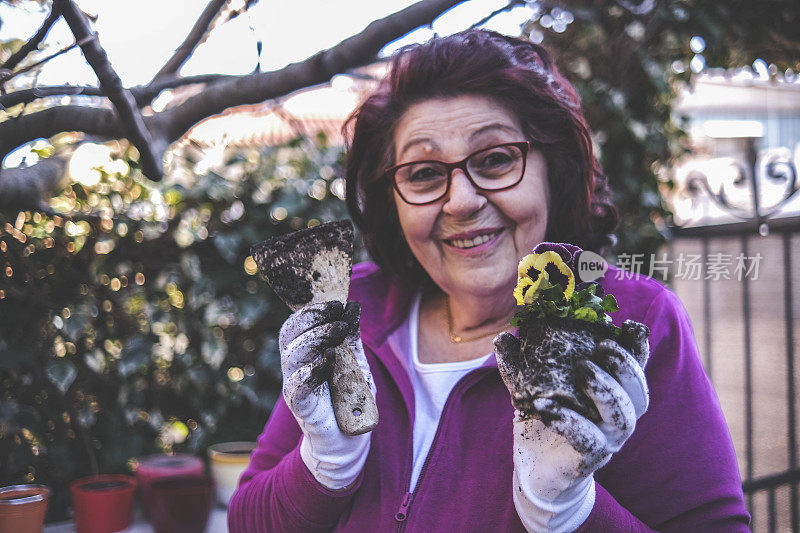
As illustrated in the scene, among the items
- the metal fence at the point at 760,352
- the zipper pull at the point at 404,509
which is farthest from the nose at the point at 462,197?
the metal fence at the point at 760,352

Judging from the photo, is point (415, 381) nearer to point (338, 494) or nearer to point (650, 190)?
point (338, 494)

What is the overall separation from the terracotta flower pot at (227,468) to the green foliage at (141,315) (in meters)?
0.22

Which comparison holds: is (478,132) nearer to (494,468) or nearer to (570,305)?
(570,305)

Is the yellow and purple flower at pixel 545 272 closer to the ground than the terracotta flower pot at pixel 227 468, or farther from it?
farther from it

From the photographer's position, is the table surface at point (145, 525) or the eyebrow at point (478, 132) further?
the table surface at point (145, 525)

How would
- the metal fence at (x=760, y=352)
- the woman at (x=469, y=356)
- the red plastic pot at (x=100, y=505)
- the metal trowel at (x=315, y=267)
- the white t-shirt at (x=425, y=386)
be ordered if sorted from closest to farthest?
the woman at (x=469, y=356)
the metal trowel at (x=315, y=267)
the white t-shirt at (x=425, y=386)
the red plastic pot at (x=100, y=505)
the metal fence at (x=760, y=352)

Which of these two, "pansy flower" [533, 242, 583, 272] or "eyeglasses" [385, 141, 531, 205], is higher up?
"eyeglasses" [385, 141, 531, 205]

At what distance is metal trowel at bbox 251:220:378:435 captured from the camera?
1.27 m

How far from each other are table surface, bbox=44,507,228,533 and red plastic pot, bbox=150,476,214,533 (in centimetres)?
9

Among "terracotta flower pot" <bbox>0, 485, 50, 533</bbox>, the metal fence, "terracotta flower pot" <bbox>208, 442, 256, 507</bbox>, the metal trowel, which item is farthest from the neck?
the metal fence

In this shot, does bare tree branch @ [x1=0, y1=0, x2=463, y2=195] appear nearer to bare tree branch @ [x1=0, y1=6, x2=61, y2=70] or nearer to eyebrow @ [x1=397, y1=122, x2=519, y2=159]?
bare tree branch @ [x1=0, y1=6, x2=61, y2=70]

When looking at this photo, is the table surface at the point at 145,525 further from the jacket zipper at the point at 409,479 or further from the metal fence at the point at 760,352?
the metal fence at the point at 760,352

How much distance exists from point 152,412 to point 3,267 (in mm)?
773

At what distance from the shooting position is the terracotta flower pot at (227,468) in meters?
2.23
